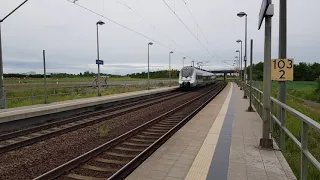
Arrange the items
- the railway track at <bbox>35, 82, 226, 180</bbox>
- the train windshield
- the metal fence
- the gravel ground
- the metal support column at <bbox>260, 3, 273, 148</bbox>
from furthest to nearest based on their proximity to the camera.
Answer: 1. the train windshield
2. the metal fence
3. the metal support column at <bbox>260, 3, 273, 148</bbox>
4. the gravel ground
5. the railway track at <bbox>35, 82, 226, 180</bbox>

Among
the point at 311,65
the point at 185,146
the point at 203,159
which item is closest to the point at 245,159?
the point at 203,159

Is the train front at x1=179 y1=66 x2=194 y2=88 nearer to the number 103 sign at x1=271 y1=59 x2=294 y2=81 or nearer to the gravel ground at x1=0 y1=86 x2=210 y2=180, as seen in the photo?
the gravel ground at x1=0 y1=86 x2=210 y2=180

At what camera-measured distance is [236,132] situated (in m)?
9.19

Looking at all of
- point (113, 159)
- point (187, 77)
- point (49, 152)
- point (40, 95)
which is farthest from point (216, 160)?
point (187, 77)

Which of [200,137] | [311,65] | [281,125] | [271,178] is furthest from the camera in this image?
[311,65]

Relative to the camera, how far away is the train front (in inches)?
1420

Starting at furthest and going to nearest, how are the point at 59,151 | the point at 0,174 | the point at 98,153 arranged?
the point at 59,151, the point at 98,153, the point at 0,174

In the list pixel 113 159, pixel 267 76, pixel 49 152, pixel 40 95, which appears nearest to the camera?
pixel 113 159

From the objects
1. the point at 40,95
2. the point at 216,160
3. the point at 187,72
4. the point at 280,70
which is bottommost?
the point at 216,160

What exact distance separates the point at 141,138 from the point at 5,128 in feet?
19.4

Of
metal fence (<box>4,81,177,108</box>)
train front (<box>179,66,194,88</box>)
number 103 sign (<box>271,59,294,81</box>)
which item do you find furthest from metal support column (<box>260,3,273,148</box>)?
train front (<box>179,66,194,88</box>)

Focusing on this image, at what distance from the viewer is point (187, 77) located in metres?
36.5

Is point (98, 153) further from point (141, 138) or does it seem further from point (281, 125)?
point (281, 125)

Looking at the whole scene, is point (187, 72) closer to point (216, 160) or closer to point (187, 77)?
point (187, 77)
